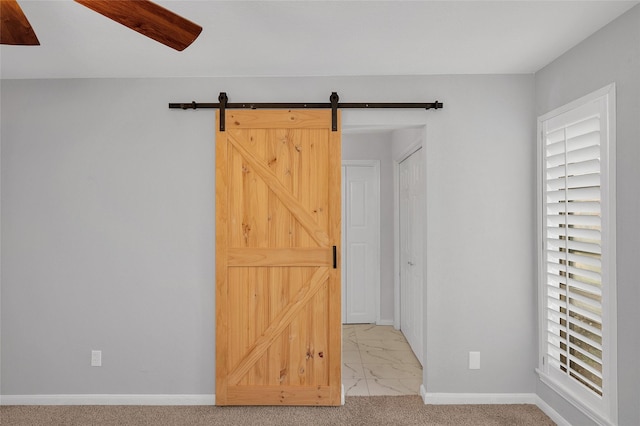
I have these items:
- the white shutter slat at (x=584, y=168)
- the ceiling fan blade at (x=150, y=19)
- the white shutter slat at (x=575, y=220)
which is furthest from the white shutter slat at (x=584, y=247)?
the ceiling fan blade at (x=150, y=19)

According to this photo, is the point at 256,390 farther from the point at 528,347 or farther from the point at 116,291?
the point at 528,347

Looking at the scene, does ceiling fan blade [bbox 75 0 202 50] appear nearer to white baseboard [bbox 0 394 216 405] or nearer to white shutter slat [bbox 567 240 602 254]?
white shutter slat [bbox 567 240 602 254]

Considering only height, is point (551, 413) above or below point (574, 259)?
below

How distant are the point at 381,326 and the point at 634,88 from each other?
11.8ft

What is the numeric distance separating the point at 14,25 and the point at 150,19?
529 mm

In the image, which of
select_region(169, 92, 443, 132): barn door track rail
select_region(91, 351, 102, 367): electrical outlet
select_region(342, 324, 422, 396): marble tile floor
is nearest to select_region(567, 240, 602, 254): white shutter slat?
select_region(169, 92, 443, 132): barn door track rail

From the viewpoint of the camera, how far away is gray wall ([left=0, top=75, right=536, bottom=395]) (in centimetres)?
292

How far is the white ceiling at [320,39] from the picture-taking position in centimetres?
200

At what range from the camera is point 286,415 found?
2771 mm

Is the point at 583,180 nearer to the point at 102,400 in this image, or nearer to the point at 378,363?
the point at 378,363

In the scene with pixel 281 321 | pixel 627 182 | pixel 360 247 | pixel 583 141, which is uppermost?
pixel 583 141

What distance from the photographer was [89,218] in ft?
9.67

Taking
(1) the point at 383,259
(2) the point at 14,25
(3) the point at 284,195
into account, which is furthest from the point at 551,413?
(2) the point at 14,25

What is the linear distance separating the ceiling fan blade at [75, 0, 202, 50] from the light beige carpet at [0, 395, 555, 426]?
234cm
